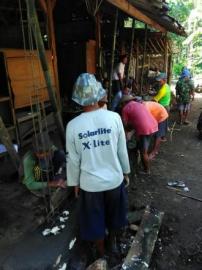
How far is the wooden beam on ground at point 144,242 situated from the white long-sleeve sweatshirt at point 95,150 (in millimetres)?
921

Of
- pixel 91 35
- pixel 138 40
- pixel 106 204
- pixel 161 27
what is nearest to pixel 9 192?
pixel 106 204

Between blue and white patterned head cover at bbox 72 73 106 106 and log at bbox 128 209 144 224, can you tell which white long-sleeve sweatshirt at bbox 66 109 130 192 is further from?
log at bbox 128 209 144 224

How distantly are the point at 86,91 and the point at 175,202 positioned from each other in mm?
3042

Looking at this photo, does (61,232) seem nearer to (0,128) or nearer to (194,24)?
(0,128)

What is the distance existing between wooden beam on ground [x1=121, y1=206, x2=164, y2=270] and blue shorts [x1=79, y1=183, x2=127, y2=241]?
0.40 meters

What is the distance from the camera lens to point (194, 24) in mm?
21938

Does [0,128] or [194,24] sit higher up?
[194,24]

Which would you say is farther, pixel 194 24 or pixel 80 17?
pixel 194 24

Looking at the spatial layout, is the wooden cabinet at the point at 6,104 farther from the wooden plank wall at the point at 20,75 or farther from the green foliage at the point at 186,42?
the green foliage at the point at 186,42

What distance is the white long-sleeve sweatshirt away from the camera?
2.73 m

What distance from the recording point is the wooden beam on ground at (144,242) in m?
3.14

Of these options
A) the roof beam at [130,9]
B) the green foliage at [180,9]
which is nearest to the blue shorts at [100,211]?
the roof beam at [130,9]

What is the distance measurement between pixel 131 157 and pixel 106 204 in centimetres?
330

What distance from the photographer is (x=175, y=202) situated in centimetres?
493
